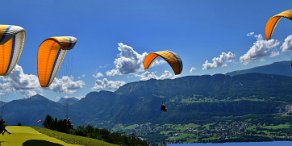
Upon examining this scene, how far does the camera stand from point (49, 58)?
39.6 m

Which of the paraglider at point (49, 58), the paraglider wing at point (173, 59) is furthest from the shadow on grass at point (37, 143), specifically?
the paraglider wing at point (173, 59)

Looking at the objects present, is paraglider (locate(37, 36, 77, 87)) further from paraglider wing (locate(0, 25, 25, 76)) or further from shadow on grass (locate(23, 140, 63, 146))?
shadow on grass (locate(23, 140, 63, 146))

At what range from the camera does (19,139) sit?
156ft

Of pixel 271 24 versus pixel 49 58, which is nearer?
pixel 49 58

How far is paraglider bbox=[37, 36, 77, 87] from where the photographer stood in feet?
122

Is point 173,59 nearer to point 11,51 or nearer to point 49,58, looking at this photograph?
point 49,58

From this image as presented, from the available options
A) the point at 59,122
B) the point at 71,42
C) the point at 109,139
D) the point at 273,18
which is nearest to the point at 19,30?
the point at 71,42

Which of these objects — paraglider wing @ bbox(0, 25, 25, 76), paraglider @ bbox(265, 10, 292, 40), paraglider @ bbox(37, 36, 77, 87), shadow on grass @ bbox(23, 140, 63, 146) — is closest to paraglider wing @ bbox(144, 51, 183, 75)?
paraglider @ bbox(37, 36, 77, 87)

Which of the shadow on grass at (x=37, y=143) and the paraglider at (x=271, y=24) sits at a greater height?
the paraglider at (x=271, y=24)

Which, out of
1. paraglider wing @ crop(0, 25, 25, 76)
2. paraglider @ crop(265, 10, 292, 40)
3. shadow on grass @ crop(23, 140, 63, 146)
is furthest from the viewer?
shadow on grass @ crop(23, 140, 63, 146)

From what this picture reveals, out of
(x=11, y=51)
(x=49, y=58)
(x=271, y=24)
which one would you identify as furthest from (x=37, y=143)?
(x=271, y=24)

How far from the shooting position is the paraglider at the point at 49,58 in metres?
37.3

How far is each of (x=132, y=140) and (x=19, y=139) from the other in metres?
51.3

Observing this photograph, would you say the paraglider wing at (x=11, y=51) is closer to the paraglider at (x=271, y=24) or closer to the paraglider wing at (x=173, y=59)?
the paraglider wing at (x=173, y=59)
